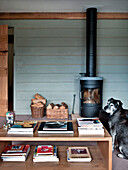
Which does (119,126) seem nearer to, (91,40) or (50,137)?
(50,137)

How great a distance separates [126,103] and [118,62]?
995mm

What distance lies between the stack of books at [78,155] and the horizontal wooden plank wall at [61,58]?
2587 mm

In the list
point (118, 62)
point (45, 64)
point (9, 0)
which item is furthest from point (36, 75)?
point (118, 62)

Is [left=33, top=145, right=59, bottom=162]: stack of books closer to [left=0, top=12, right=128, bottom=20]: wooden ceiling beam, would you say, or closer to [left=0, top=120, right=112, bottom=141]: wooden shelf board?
[left=0, top=120, right=112, bottom=141]: wooden shelf board

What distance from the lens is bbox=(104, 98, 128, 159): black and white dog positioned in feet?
6.07

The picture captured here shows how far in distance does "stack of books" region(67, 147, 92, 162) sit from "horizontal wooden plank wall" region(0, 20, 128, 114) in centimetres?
259

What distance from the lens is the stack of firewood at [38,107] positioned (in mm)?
4016

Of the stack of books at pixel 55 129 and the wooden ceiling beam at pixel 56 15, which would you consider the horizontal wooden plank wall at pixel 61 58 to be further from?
the stack of books at pixel 55 129

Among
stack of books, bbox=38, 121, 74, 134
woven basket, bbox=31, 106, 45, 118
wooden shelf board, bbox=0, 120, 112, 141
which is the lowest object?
woven basket, bbox=31, 106, 45, 118

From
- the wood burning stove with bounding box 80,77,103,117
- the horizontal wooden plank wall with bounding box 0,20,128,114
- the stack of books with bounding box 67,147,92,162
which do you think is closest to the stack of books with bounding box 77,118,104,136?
the stack of books with bounding box 67,147,92,162

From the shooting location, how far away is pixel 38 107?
4.00m

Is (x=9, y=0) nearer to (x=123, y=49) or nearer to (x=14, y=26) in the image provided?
(x=14, y=26)

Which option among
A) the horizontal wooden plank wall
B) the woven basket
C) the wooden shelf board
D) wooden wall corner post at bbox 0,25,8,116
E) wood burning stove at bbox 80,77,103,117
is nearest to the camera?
the wooden shelf board

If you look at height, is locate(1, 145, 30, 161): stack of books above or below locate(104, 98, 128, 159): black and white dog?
below
